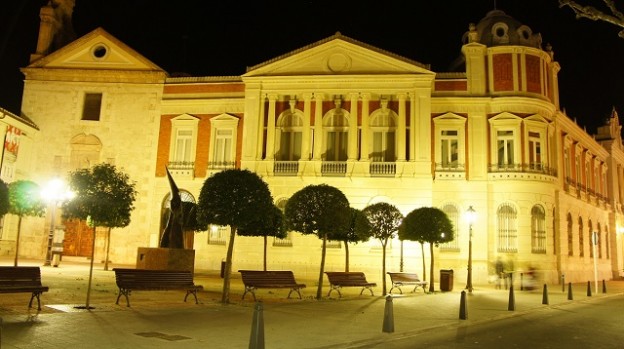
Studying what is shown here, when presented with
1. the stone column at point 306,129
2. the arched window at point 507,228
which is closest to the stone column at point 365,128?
the stone column at point 306,129

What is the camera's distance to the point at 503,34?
109 ft

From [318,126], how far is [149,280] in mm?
18512

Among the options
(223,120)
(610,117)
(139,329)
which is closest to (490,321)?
(139,329)

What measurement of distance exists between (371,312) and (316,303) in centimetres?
258

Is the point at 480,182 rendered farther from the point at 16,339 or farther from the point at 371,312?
the point at 16,339

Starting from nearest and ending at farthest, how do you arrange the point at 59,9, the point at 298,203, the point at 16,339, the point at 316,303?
the point at 16,339 → the point at 316,303 → the point at 298,203 → the point at 59,9

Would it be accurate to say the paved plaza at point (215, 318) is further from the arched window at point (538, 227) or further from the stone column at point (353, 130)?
the stone column at point (353, 130)

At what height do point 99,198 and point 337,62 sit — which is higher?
point 337,62

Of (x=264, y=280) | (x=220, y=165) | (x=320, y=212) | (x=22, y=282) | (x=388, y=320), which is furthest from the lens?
(x=220, y=165)

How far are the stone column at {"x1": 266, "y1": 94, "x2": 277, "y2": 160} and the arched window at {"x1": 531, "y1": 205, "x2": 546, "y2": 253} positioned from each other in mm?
15408

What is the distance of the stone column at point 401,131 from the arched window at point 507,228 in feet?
21.2

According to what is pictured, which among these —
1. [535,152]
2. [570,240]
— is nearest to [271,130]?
[535,152]

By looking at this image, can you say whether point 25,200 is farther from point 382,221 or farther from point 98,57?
point 382,221

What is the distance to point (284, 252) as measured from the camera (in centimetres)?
3136
